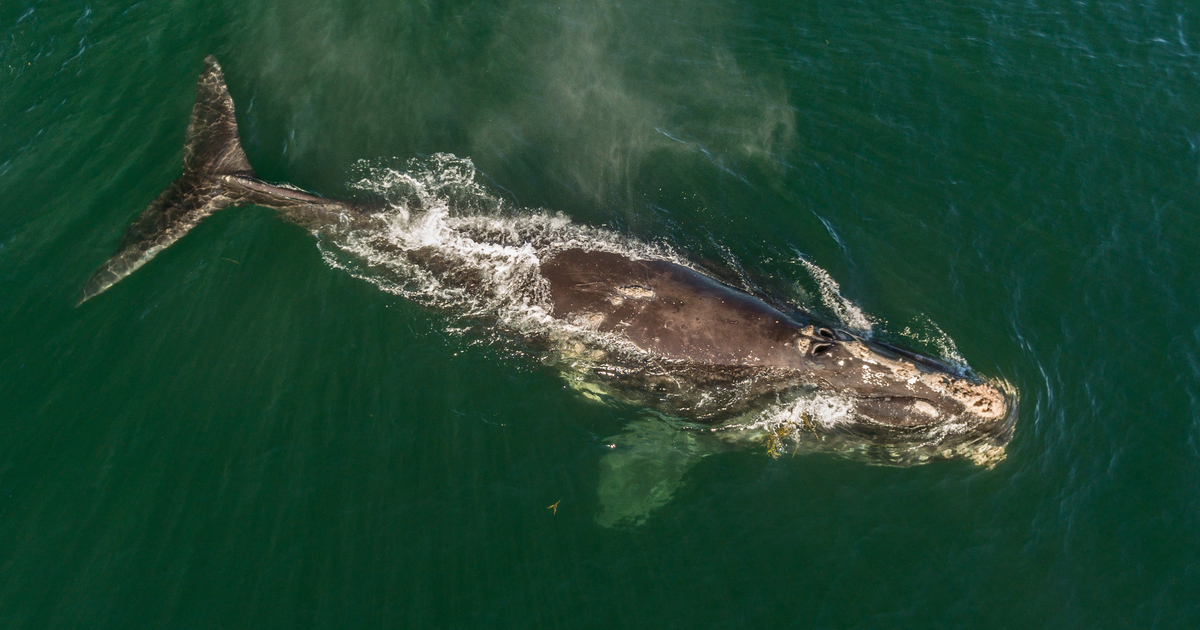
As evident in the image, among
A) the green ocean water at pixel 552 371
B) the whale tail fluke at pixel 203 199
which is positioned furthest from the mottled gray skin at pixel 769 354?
the whale tail fluke at pixel 203 199

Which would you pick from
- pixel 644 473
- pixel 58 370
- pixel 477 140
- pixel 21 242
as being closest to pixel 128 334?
pixel 58 370

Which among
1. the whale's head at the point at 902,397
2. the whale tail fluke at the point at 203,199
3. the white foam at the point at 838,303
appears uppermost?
the whale tail fluke at the point at 203,199

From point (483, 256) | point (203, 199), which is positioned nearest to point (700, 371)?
point (483, 256)

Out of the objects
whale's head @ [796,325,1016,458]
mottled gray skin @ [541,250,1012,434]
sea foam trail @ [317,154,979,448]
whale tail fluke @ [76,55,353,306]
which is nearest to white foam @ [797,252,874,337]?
sea foam trail @ [317,154,979,448]

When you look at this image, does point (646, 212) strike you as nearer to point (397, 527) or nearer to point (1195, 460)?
point (397, 527)

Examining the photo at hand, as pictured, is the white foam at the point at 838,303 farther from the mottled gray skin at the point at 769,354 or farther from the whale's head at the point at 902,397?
the whale's head at the point at 902,397

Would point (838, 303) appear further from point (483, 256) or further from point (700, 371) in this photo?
point (483, 256)

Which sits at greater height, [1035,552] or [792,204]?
[792,204]
